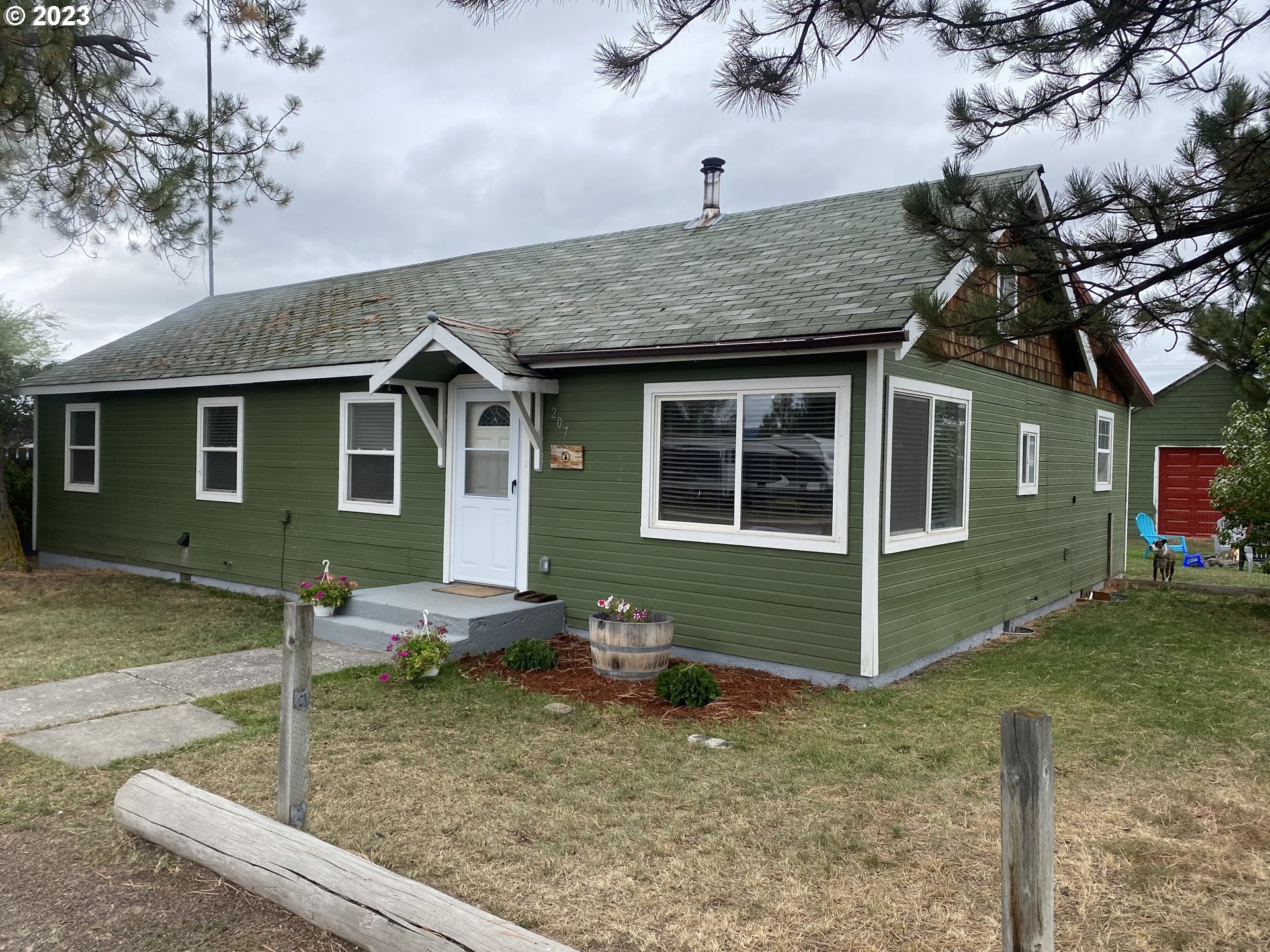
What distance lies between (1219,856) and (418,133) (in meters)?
17.0

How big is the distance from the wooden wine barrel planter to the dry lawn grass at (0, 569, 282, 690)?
11.3 ft

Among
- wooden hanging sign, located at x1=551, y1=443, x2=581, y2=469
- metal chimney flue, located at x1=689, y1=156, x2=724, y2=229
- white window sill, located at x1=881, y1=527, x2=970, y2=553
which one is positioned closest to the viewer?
white window sill, located at x1=881, y1=527, x2=970, y2=553

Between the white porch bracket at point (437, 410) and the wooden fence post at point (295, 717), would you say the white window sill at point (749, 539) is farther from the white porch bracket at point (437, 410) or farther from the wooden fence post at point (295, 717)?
the wooden fence post at point (295, 717)

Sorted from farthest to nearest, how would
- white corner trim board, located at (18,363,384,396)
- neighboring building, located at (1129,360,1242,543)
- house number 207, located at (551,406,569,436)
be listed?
neighboring building, located at (1129,360,1242,543), white corner trim board, located at (18,363,384,396), house number 207, located at (551,406,569,436)

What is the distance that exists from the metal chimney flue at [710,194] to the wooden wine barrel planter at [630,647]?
5874mm

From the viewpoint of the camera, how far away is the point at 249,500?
1182 centimetres

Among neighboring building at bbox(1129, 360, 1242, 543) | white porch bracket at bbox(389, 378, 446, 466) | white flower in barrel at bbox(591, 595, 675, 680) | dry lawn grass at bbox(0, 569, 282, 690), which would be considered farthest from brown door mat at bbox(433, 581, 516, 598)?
neighboring building at bbox(1129, 360, 1242, 543)

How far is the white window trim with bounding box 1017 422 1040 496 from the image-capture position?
33.7ft

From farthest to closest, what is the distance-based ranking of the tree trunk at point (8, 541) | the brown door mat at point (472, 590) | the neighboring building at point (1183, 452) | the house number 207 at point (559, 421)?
the neighboring building at point (1183, 452) → the tree trunk at point (8, 541) → the brown door mat at point (472, 590) → the house number 207 at point (559, 421)

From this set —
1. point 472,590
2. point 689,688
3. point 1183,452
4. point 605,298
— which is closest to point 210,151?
point 605,298

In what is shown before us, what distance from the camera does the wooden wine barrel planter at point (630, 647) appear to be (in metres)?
7.12

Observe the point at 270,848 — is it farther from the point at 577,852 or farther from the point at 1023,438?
the point at 1023,438

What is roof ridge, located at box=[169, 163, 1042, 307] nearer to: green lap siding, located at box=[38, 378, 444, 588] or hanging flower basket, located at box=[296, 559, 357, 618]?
green lap siding, located at box=[38, 378, 444, 588]

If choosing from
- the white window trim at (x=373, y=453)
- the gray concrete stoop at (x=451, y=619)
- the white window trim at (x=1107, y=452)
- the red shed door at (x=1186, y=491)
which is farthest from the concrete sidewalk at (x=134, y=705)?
the red shed door at (x=1186, y=491)
